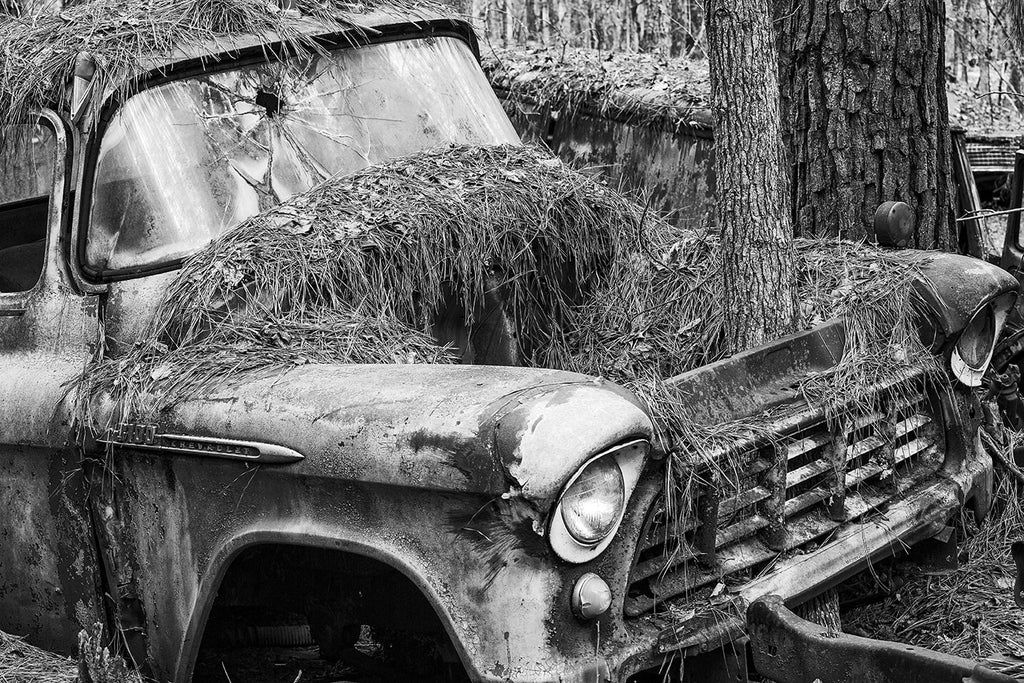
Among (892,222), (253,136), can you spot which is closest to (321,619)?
(253,136)

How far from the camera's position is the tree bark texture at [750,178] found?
3354 millimetres

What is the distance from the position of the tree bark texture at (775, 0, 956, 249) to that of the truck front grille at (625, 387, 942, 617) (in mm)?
1885

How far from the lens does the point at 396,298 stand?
10.5 ft

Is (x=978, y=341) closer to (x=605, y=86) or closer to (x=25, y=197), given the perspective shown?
(x=25, y=197)

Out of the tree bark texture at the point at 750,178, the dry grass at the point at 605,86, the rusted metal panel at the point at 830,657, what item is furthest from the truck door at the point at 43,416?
the dry grass at the point at 605,86

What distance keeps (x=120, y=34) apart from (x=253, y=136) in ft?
1.77

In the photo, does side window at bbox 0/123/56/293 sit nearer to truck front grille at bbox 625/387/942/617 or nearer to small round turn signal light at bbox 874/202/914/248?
truck front grille at bbox 625/387/942/617

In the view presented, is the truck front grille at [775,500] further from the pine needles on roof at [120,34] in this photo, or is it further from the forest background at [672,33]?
the forest background at [672,33]

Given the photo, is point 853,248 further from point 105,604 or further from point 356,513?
point 105,604

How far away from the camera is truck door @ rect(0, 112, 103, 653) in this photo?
303 centimetres

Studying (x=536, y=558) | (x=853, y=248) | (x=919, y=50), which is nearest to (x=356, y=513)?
(x=536, y=558)

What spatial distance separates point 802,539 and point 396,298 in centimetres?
133

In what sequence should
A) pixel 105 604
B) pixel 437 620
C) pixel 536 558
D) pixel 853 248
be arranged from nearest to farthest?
1. pixel 536 558
2. pixel 437 620
3. pixel 105 604
4. pixel 853 248

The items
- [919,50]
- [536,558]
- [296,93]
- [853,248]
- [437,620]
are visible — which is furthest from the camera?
[919,50]
